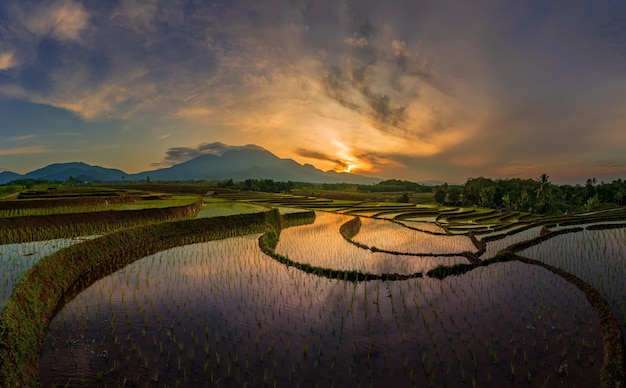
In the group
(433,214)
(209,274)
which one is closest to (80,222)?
(209,274)

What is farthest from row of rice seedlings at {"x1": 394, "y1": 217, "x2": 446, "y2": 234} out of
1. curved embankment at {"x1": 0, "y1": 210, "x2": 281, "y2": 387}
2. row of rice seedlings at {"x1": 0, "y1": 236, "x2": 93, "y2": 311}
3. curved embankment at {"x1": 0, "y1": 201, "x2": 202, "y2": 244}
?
row of rice seedlings at {"x1": 0, "y1": 236, "x2": 93, "y2": 311}

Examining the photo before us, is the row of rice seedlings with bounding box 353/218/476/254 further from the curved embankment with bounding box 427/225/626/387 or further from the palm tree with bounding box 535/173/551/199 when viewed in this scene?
the palm tree with bounding box 535/173/551/199

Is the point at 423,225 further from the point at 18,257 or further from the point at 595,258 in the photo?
the point at 18,257

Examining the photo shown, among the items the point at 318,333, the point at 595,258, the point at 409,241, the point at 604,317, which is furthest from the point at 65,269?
the point at 595,258

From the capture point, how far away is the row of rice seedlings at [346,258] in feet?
43.9

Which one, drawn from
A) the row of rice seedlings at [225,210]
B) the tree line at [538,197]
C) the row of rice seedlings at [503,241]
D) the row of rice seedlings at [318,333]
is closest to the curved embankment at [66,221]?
the row of rice seedlings at [225,210]

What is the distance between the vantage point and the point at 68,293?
1014 cm

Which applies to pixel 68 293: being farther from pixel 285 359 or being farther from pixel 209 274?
pixel 285 359

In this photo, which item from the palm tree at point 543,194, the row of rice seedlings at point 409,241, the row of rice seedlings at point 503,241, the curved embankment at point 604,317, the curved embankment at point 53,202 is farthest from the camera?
the palm tree at point 543,194

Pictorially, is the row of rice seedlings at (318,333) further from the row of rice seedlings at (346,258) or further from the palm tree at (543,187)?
the palm tree at (543,187)

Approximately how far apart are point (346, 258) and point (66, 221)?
51.1 ft

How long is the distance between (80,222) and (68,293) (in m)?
9.45

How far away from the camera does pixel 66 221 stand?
56.8 feet

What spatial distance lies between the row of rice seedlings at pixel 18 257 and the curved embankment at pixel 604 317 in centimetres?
1339
